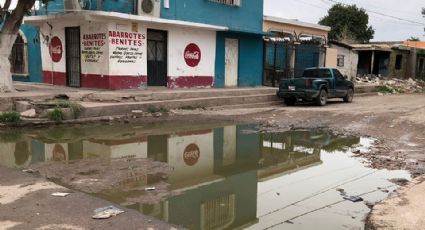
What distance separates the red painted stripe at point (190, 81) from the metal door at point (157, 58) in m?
0.40

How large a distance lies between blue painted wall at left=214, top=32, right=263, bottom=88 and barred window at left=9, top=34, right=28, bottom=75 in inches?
383

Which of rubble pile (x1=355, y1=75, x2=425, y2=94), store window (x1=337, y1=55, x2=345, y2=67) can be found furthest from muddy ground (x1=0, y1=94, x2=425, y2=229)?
rubble pile (x1=355, y1=75, x2=425, y2=94)

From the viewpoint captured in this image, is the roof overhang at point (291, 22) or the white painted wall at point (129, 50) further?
the roof overhang at point (291, 22)

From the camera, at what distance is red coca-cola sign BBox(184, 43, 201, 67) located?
20.0 metres

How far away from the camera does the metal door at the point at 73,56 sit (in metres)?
18.4

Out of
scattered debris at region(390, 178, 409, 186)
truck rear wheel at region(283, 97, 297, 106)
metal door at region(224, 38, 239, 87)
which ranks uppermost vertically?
metal door at region(224, 38, 239, 87)

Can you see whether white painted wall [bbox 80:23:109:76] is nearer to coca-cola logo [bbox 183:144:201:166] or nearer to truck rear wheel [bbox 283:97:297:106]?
coca-cola logo [bbox 183:144:201:166]

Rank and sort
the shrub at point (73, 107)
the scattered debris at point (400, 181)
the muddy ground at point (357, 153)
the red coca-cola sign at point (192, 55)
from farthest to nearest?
the red coca-cola sign at point (192, 55), the shrub at point (73, 107), the scattered debris at point (400, 181), the muddy ground at point (357, 153)

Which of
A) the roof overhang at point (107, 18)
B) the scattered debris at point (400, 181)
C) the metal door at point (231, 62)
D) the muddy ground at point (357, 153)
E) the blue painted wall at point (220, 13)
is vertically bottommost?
the scattered debris at point (400, 181)

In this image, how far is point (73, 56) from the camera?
18750 mm

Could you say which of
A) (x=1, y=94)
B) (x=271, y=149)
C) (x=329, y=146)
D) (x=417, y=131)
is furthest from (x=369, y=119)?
(x=1, y=94)

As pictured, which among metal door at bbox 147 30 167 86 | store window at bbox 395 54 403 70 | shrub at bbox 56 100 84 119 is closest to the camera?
shrub at bbox 56 100 84 119

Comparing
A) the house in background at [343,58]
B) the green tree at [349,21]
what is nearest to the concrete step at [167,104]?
the house in background at [343,58]

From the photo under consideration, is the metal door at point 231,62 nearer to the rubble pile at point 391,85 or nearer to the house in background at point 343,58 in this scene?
the house in background at point 343,58
